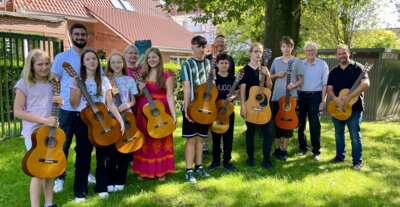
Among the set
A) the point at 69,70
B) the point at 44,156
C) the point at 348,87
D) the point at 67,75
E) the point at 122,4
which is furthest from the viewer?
the point at 122,4

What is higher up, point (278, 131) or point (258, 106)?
point (258, 106)

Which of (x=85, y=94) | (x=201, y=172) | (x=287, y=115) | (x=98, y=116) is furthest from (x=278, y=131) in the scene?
(x=85, y=94)

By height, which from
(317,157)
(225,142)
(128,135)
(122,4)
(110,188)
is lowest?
(110,188)

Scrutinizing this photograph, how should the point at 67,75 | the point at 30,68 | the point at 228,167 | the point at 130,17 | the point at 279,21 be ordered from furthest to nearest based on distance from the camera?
the point at 130,17 → the point at 279,21 → the point at 228,167 → the point at 67,75 → the point at 30,68

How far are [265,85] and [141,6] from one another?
23390 millimetres

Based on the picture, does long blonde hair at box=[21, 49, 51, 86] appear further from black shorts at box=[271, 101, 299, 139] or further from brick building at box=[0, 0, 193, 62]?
brick building at box=[0, 0, 193, 62]

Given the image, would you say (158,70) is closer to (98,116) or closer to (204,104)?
(204,104)

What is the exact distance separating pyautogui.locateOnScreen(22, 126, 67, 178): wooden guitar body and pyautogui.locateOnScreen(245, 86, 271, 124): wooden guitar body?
3.00 m

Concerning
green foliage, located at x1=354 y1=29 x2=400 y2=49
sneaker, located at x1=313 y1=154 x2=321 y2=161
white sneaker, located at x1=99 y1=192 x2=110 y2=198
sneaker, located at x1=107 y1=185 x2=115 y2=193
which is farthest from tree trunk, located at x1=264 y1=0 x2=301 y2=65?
green foliage, located at x1=354 y1=29 x2=400 y2=49

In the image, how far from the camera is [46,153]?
13.2ft

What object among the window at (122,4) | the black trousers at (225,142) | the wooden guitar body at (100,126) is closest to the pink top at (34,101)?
the wooden guitar body at (100,126)

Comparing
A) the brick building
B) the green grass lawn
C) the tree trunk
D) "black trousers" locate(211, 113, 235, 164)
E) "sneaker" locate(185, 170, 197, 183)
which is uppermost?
the brick building

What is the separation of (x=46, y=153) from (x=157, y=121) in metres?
1.61

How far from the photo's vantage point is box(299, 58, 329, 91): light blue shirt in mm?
6684
